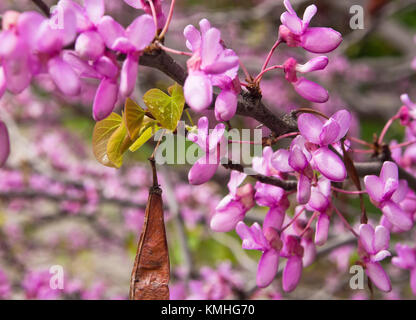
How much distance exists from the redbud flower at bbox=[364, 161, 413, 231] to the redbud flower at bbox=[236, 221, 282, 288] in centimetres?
15

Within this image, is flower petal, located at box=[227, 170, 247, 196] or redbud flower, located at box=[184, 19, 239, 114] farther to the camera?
flower petal, located at box=[227, 170, 247, 196]

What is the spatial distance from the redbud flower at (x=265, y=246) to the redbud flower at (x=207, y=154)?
12 centimetres

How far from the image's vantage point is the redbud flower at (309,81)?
53cm

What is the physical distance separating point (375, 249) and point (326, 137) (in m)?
0.19

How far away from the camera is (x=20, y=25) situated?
36 centimetres

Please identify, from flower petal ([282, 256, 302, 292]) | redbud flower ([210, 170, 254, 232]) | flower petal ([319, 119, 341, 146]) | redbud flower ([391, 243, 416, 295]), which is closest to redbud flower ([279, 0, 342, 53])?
flower petal ([319, 119, 341, 146])

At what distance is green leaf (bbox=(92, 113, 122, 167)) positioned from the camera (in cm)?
53

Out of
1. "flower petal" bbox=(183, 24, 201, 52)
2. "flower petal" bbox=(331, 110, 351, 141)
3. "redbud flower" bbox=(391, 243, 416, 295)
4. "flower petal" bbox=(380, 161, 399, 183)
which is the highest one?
"flower petal" bbox=(183, 24, 201, 52)

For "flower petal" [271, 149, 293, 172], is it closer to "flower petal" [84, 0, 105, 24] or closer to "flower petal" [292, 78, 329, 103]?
"flower petal" [292, 78, 329, 103]

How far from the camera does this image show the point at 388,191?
554 mm

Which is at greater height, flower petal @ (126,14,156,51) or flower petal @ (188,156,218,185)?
flower petal @ (126,14,156,51)

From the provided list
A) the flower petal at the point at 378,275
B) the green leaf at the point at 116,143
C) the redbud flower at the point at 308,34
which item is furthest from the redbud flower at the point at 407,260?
the green leaf at the point at 116,143
